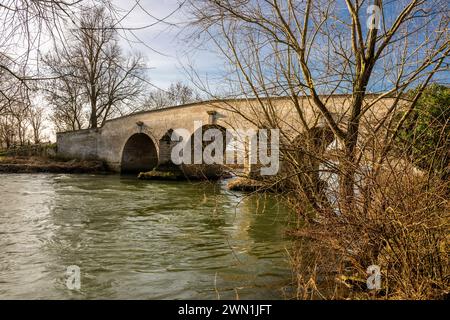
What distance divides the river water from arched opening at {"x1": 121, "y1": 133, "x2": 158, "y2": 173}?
14.0 m

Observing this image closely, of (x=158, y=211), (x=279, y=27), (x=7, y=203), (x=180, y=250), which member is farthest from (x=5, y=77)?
Answer: (x=7, y=203)

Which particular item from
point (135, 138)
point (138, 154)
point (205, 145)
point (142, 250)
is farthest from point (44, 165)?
point (142, 250)

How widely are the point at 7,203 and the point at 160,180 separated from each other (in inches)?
374

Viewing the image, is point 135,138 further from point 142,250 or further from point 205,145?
point 142,250

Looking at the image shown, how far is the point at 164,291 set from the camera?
4.23 metres

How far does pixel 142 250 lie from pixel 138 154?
65.6 feet

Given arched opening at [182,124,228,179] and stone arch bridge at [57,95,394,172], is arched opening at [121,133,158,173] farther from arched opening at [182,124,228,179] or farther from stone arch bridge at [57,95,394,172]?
arched opening at [182,124,228,179]

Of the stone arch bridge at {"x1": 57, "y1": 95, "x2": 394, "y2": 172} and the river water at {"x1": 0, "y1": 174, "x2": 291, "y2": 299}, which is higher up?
the stone arch bridge at {"x1": 57, "y1": 95, "x2": 394, "y2": 172}

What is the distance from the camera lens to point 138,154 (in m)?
25.4

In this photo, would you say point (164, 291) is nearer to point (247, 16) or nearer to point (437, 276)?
point (437, 276)

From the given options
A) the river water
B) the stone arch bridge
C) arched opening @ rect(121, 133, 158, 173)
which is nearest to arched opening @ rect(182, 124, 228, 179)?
the stone arch bridge

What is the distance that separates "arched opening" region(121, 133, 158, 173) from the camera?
80.7ft

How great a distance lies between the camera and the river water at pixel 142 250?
4.28 metres
